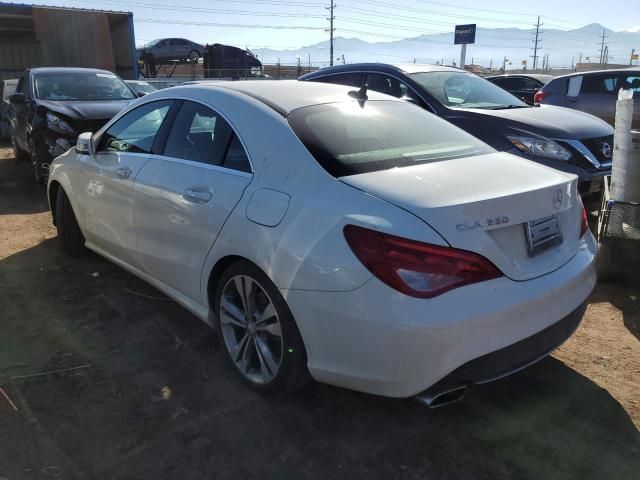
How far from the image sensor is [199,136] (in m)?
3.17

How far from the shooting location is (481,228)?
7.00ft

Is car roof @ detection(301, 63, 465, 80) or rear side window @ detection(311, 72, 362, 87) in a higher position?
car roof @ detection(301, 63, 465, 80)

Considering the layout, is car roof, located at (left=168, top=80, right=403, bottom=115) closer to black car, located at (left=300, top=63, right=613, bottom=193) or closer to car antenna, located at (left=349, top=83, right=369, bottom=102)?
car antenna, located at (left=349, top=83, right=369, bottom=102)

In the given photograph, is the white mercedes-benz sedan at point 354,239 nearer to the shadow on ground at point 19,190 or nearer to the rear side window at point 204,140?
the rear side window at point 204,140

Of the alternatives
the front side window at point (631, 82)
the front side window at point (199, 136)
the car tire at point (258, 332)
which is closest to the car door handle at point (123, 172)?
the front side window at point (199, 136)

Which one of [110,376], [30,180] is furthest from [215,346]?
[30,180]

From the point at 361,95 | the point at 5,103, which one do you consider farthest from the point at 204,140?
the point at 5,103

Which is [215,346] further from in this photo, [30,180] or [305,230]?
[30,180]

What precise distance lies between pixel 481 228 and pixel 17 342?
293cm

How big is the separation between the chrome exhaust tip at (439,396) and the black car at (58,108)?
6.37 metres

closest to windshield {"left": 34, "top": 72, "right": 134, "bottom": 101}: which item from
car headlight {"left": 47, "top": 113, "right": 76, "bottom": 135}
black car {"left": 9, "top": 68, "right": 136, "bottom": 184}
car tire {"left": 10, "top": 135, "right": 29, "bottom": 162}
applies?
black car {"left": 9, "top": 68, "right": 136, "bottom": 184}

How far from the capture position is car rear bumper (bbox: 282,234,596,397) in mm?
2037

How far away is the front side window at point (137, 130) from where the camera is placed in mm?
3562

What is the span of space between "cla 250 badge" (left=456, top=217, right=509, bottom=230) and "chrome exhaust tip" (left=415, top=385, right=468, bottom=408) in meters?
0.66
